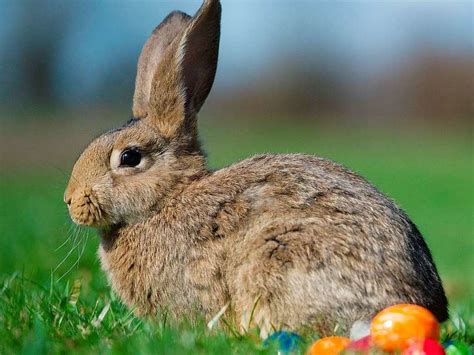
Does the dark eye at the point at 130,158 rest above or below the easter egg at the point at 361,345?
above

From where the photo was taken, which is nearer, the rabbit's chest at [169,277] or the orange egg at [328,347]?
the orange egg at [328,347]

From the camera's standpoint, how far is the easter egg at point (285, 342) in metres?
3.71

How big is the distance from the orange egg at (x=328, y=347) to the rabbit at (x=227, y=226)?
1.22 ft

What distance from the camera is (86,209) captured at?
4.72m

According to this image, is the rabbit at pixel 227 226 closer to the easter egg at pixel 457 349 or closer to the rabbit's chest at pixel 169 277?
the rabbit's chest at pixel 169 277

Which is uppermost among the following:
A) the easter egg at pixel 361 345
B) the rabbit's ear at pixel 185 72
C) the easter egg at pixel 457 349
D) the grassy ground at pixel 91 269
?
the rabbit's ear at pixel 185 72

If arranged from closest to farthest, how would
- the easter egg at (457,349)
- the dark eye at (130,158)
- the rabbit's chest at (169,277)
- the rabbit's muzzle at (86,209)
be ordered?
the easter egg at (457,349) < the rabbit's chest at (169,277) < the rabbit's muzzle at (86,209) < the dark eye at (130,158)

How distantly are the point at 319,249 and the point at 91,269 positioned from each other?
2895 millimetres

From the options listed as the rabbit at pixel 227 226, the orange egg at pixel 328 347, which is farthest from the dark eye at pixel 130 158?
the orange egg at pixel 328 347

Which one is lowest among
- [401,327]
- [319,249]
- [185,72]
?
[401,327]

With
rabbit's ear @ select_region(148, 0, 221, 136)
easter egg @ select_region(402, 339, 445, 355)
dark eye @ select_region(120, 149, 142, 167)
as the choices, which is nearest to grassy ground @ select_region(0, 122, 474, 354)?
rabbit's ear @ select_region(148, 0, 221, 136)

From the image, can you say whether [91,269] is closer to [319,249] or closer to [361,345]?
[319,249]

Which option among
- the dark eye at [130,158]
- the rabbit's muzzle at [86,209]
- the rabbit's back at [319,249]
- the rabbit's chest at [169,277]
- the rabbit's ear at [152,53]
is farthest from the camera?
the rabbit's ear at [152,53]

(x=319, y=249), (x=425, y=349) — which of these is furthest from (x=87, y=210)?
(x=425, y=349)
